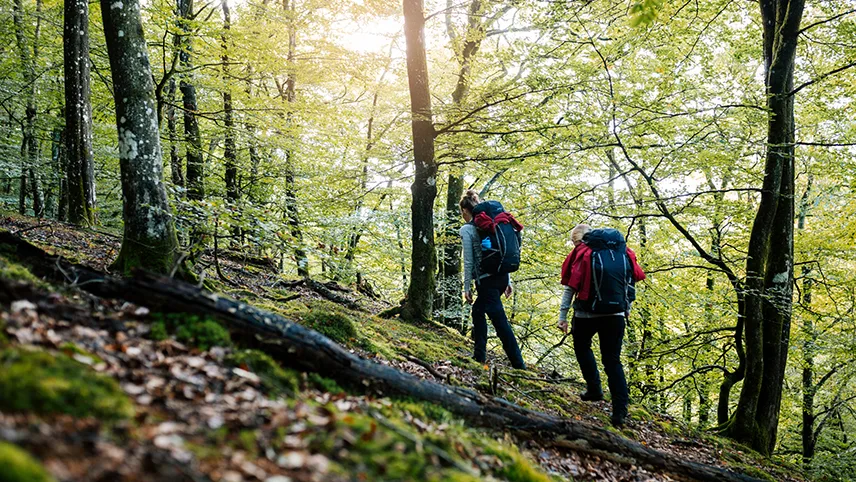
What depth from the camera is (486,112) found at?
848 cm

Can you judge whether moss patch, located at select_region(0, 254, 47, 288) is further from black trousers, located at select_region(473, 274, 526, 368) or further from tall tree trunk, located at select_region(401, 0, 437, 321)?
tall tree trunk, located at select_region(401, 0, 437, 321)

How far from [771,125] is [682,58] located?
1963mm

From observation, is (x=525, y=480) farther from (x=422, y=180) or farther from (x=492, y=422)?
(x=422, y=180)

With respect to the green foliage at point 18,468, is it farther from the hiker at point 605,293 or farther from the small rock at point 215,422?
the hiker at point 605,293

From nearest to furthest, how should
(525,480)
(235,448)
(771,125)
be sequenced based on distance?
(235,448), (525,480), (771,125)

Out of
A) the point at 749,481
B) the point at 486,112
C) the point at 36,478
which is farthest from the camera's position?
the point at 486,112

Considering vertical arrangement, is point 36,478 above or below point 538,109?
below

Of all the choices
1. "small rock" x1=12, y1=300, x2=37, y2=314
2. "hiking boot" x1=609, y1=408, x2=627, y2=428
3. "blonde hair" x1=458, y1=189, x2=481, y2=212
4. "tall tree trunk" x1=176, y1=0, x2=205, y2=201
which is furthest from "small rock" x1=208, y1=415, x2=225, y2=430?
"tall tree trunk" x1=176, y1=0, x2=205, y2=201

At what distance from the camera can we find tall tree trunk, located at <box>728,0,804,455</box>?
307 inches

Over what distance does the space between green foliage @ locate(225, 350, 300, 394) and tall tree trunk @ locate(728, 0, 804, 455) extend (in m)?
7.94

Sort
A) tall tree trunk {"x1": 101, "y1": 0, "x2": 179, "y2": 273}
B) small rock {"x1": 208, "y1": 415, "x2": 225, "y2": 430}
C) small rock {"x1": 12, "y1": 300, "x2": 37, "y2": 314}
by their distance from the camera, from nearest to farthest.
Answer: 1. small rock {"x1": 208, "y1": 415, "x2": 225, "y2": 430}
2. small rock {"x1": 12, "y1": 300, "x2": 37, "y2": 314}
3. tall tree trunk {"x1": 101, "y1": 0, "x2": 179, "y2": 273}

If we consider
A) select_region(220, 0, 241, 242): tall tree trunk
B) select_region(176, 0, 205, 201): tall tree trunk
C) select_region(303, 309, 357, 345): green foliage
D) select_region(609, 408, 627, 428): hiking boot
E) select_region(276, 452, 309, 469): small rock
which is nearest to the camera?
select_region(276, 452, 309, 469): small rock

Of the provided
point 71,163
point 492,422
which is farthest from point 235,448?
point 71,163

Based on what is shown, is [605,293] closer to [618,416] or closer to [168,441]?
[618,416]
